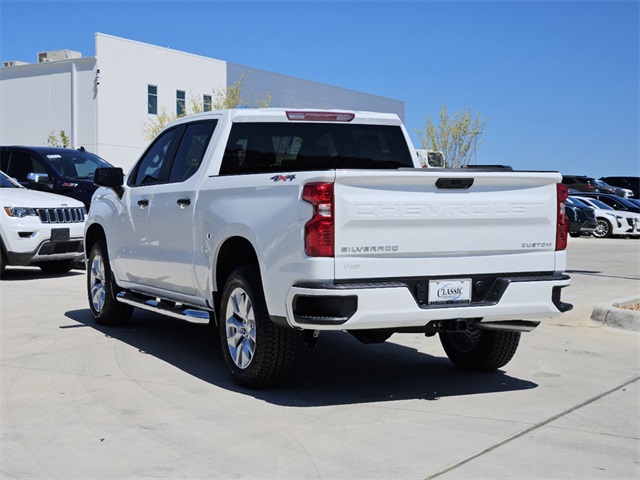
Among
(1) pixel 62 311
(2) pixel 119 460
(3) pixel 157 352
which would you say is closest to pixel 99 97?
(1) pixel 62 311

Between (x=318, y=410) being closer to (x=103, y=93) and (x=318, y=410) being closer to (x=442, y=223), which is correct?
(x=442, y=223)

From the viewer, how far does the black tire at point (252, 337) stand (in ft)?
21.3

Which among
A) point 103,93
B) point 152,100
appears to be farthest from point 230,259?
point 152,100

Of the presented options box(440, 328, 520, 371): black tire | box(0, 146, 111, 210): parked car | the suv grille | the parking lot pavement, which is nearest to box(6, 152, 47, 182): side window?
box(0, 146, 111, 210): parked car

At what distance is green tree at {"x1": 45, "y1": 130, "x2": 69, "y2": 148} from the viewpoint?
41.9m

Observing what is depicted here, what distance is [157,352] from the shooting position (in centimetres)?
831

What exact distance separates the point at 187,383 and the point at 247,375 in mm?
585

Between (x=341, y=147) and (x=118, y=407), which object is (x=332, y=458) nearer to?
(x=118, y=407)

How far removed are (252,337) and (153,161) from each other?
9.12 ft

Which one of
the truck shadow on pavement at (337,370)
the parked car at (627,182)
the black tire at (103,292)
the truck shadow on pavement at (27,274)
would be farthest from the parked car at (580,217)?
the parked car at (627,182)

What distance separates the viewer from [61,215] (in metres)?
14.2

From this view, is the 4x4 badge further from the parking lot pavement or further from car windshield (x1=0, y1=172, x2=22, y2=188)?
car windshield (x1=0, y1=172, x2=22, y2=188)

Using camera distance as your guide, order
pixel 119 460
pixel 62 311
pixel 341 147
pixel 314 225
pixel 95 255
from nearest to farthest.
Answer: pixel 119 460 < pixel 314 225 < pixel 341 147 < pixel 95 255 < pixel 62 311

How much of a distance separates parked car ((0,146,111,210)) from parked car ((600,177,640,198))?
146 ft
